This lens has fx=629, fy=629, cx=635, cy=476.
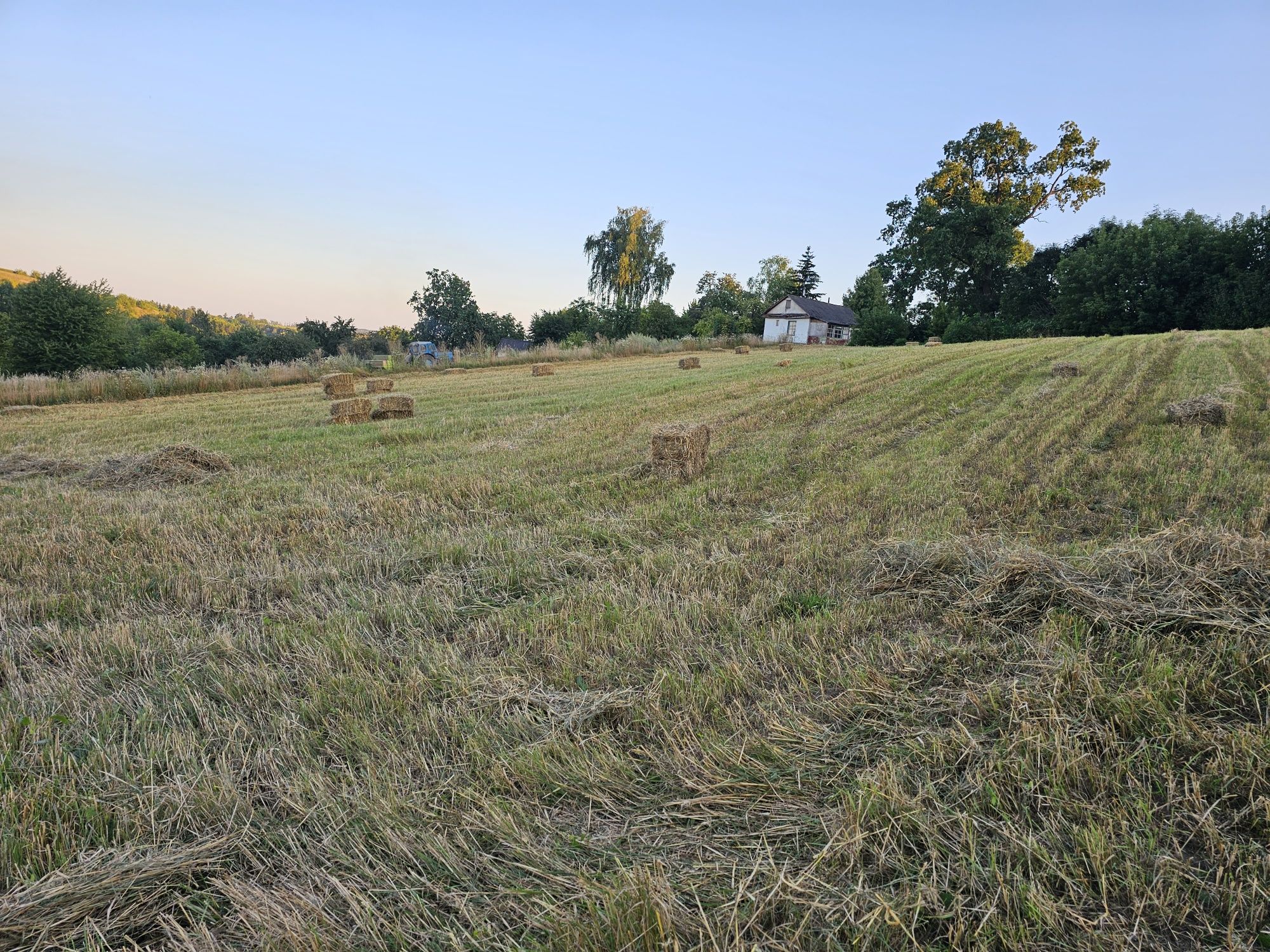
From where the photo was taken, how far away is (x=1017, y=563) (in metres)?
3.53

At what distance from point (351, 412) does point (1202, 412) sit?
14064 mm

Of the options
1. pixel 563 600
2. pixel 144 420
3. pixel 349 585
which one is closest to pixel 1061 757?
pixel 563 600

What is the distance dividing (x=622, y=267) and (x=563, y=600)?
64.6m

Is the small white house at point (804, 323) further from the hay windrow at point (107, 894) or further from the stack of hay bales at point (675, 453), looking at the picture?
the hay windrow at point (107, 894)

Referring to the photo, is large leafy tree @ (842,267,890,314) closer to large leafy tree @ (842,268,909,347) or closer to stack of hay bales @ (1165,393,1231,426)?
large leafy tree @ (842,268,909,347)

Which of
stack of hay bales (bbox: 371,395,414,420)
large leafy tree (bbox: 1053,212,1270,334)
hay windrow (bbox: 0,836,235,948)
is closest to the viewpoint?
hay windrow (bbox: 0,836,235,948)

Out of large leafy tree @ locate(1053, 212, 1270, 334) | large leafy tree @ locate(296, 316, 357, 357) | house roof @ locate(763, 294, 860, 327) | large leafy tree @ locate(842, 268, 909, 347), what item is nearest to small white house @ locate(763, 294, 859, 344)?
house roof @ locate(763, 294, 860, 327)

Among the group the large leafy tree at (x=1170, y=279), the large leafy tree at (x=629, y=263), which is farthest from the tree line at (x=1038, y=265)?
the large leafy tree at (x=629, y=263)

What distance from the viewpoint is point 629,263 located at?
6456 cm

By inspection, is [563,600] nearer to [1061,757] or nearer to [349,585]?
[349,585]

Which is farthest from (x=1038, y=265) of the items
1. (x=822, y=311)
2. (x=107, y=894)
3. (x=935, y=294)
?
(x=107, y=894)

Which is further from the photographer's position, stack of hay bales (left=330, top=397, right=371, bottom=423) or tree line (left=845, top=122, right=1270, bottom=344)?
tree line (left=845, top=122, right=1270, bottom=344)

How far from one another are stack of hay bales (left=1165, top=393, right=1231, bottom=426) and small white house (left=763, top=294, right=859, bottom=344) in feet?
192

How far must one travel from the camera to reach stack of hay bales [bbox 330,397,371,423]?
1262 cm
